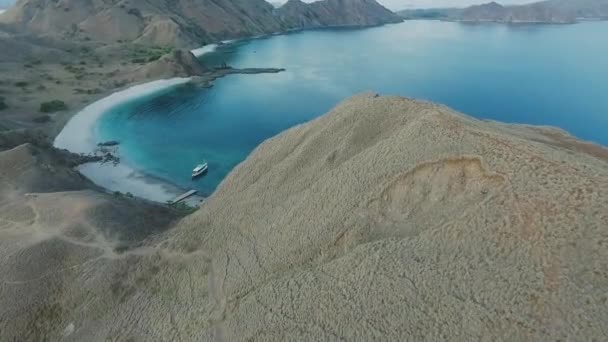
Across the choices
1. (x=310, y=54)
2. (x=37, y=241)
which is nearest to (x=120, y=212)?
(x=37, y=241)

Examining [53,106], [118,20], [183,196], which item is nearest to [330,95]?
[53,106]

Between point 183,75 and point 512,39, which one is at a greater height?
point 183,75

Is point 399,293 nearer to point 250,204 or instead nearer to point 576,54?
point 250,204

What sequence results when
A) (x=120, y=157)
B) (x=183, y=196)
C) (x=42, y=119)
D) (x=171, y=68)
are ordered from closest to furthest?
1. (x=183, y=196)
2. (x=120, y=157)
3. (x=42, y=119)
4. (x=171, y=68)

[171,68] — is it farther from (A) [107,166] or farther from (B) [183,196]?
(B) [183,196]

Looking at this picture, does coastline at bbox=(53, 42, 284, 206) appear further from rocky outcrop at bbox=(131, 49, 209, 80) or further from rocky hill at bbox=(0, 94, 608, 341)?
rocky hill at bbox=(0, 94, 608, 341)

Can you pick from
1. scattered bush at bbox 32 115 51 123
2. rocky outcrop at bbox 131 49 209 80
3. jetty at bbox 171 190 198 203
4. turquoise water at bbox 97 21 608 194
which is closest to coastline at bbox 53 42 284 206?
jetty at bbox 171 190 198 203
